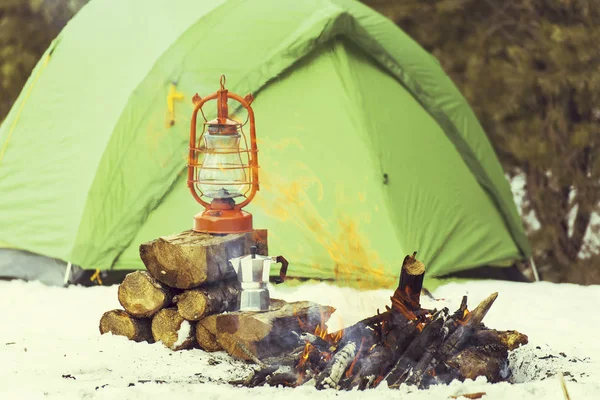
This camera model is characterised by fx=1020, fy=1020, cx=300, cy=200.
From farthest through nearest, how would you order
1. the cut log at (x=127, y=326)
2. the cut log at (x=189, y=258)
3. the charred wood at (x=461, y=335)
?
the cut log at (x=127, y=326) < the cut log at (x=189, y=258) < the charred wood at (x=461, y=335)

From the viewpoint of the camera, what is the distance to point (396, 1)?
31.7ft

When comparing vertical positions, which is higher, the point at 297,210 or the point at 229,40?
the point at 229,40

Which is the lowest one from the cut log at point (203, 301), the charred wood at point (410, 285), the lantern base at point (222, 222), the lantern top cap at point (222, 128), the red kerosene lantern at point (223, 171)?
the cut log at point (203, 301)

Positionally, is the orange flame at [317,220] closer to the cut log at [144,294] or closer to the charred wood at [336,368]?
the cut log at [144,294]

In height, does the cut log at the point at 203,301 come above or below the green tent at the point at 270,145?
below

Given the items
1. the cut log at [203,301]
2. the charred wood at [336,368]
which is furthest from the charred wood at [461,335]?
the cut log at [203,301]

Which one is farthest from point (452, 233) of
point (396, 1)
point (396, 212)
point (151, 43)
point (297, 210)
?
point (396, 1)

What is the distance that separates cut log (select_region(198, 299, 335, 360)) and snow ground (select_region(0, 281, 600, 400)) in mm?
96

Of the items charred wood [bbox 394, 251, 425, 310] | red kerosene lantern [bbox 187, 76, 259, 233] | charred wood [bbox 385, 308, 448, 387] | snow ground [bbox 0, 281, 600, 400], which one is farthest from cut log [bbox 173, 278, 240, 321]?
charred wood [bbox 385, 308, 448, 387]

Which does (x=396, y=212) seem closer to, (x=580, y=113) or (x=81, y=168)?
(x=81, y=168)

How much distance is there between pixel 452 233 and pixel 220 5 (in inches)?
85.8

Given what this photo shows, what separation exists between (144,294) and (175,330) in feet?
0.72

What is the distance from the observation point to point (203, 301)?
4.63 m

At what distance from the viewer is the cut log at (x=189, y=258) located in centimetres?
461
